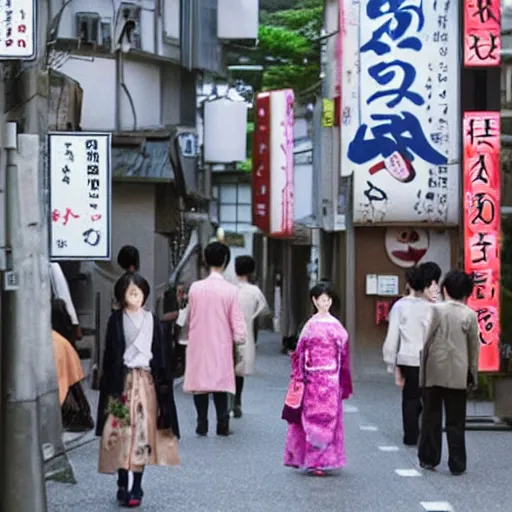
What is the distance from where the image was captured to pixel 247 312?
16422 millimetres

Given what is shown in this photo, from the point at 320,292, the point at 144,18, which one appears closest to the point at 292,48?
the point at 144,18

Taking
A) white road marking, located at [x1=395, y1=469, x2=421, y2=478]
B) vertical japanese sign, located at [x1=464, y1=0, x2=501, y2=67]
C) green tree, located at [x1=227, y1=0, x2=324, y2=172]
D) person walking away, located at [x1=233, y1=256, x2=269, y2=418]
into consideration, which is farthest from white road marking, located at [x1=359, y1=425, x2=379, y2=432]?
green tree, located at [x1=227, y1=0, x2=324, y2=172]

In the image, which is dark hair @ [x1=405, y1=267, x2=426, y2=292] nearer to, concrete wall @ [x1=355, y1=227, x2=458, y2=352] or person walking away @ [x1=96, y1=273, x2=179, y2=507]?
person walking away @ [x1=96, y1=273, x2=179, y2=507]

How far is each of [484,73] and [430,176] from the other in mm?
3390

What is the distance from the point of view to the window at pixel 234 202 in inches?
1875

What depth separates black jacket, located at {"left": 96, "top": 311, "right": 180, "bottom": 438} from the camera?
9.65 meters

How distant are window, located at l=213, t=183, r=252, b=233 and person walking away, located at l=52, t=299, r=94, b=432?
33911 millimetres

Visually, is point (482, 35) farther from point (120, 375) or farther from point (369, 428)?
point (120, 375)

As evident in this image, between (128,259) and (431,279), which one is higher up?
(128,259)

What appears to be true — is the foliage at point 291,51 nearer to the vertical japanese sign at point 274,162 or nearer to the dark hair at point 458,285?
the vertical japanese sign at point 274,162

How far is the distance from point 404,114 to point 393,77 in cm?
65

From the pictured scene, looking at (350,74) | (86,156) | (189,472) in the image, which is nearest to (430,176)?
(350,74)

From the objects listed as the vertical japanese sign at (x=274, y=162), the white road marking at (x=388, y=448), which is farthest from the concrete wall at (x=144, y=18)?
the white road marking at (x=388, y=448)

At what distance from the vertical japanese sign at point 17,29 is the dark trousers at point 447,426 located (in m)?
4.94
